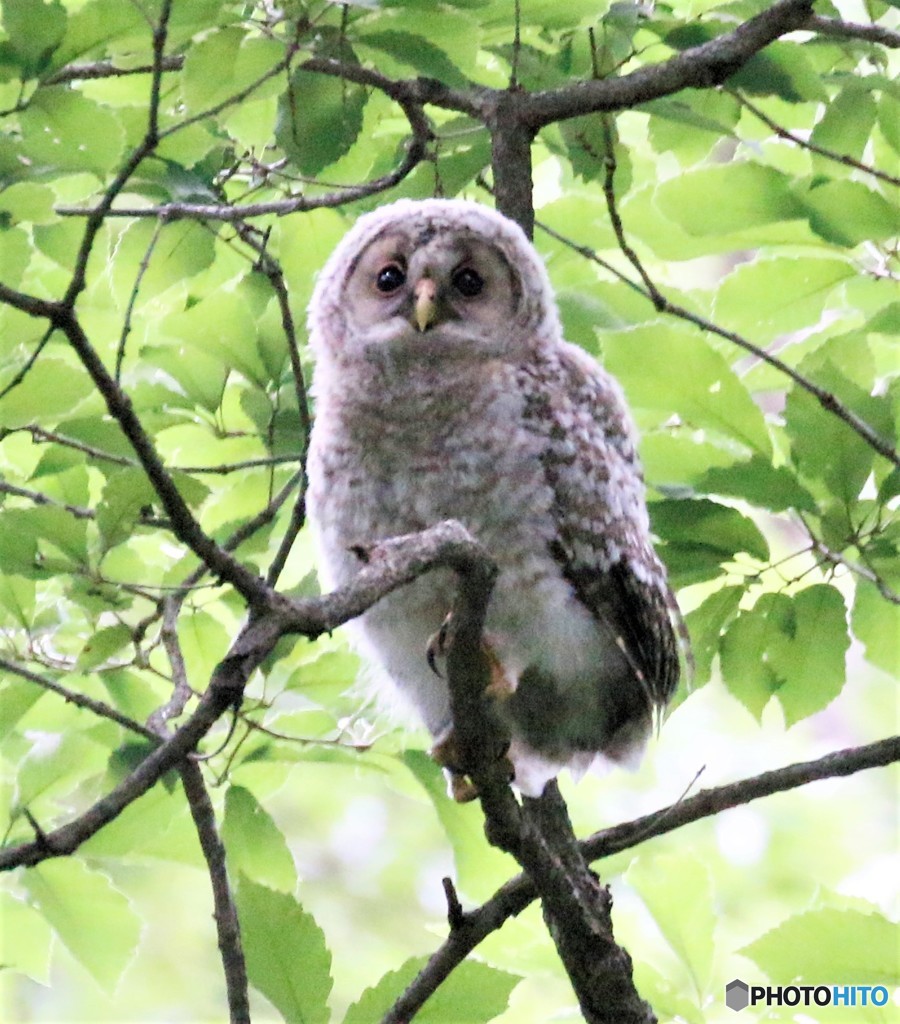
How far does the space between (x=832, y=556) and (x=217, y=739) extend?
3.71 ft

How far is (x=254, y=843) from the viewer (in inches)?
86.8

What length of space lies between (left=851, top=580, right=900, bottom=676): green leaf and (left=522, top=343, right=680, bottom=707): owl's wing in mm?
293

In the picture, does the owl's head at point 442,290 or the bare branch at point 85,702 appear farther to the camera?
the owl's head at point 442,290

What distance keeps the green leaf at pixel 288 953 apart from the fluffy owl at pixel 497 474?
40cm

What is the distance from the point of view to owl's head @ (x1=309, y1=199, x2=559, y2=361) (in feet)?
7.83

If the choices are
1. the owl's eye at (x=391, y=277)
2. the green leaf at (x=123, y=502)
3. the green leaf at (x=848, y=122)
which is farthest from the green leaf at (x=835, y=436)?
the green leaf at (x=123, y=502)

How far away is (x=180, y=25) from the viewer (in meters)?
1.71

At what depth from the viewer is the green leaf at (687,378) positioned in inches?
80.4

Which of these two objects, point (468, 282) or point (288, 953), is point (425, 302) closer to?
point (468, 282)

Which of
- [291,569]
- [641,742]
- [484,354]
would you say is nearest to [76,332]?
[484,354]

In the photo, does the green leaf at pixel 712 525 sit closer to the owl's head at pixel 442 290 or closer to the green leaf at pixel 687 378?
the green leaf at pixel 687 378

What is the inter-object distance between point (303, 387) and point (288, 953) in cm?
90

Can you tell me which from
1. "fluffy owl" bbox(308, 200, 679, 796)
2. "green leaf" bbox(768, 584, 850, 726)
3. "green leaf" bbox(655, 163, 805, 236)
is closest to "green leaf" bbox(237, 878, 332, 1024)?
"fluffy owl" bbox(308, 200, 679, 796)

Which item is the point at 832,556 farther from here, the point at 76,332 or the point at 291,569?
the point at 291,569
